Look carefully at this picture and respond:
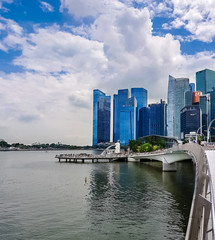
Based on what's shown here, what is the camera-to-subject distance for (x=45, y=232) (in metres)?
21.5

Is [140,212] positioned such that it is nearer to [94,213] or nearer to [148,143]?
[94,213]

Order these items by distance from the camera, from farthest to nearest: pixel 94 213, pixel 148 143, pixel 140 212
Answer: pixel 148 143, pixel 140 212, pixel 94 213

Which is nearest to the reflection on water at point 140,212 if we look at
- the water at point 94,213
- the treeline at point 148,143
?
the water at point 94,213

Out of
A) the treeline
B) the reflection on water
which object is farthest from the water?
the treeline

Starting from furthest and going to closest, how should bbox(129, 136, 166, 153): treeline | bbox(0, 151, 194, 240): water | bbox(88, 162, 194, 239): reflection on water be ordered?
bbox(129, 136, 166, 153): treeline, bbox(88, 162, 194, 239): reflection on water, bbox(0, 151, 194, 240): water

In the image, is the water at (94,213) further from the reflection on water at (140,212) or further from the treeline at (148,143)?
the treeline at (148,143)

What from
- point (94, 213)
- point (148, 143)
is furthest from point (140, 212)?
point (148, 143)

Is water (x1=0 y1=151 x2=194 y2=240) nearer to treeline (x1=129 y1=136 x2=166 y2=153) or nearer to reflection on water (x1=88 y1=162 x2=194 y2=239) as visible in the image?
reflection on water (x1=88 y1=162 x2=194 y2=239)

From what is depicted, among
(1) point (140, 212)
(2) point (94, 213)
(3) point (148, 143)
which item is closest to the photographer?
(2) point (94, 213)

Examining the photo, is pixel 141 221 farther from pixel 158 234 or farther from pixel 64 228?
pixel 64 228

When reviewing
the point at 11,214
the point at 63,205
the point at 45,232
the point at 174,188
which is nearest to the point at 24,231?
the point at 45,232

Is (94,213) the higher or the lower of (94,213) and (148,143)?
the lower

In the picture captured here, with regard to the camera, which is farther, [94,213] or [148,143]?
[148,143]

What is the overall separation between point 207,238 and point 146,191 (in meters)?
33.4
